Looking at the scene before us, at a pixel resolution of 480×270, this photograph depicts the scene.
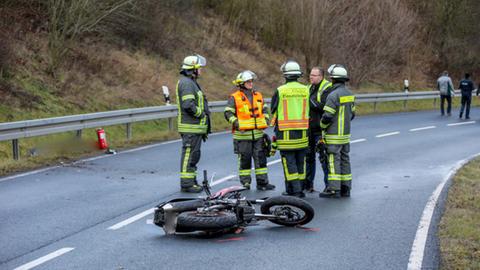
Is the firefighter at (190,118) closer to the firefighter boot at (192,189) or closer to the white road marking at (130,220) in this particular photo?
the firefighter boot at (192,189)

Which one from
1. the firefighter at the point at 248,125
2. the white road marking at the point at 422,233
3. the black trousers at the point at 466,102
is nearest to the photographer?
the white road marking at the point at 422,233

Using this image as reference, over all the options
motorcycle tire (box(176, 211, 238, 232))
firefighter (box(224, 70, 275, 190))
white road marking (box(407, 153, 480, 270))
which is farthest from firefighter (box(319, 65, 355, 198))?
motorcycle tire (box(176, 211, 238, 232))

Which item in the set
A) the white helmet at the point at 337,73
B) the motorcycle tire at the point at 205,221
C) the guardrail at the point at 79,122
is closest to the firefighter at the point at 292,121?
the white helmet at the point at 337,73

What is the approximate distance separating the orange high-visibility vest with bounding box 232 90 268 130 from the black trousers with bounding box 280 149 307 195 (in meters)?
1.01

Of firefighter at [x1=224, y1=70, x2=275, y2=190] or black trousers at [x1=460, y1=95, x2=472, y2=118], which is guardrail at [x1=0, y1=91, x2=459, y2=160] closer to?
firefighter at [x1=224, y1=70, x2=275, y2=190]

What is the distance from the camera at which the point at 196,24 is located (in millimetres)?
35594

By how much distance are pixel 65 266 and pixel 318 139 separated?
224 inches

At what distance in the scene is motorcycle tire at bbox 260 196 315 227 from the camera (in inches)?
352

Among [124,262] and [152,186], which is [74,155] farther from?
[124,262]

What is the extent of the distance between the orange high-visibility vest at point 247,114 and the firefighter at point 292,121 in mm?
885

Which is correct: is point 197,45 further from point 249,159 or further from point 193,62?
point 193,62

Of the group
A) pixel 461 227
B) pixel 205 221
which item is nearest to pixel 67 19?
pixel 205 221

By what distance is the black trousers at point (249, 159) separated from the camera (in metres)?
12.2

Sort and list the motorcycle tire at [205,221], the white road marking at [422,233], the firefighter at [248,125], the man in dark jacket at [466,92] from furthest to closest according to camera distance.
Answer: the man in dark jacket at [466,92] < the firefighter at [248,125] < the motorcycle tire at [205,221] < the white road marking at [422,233]
